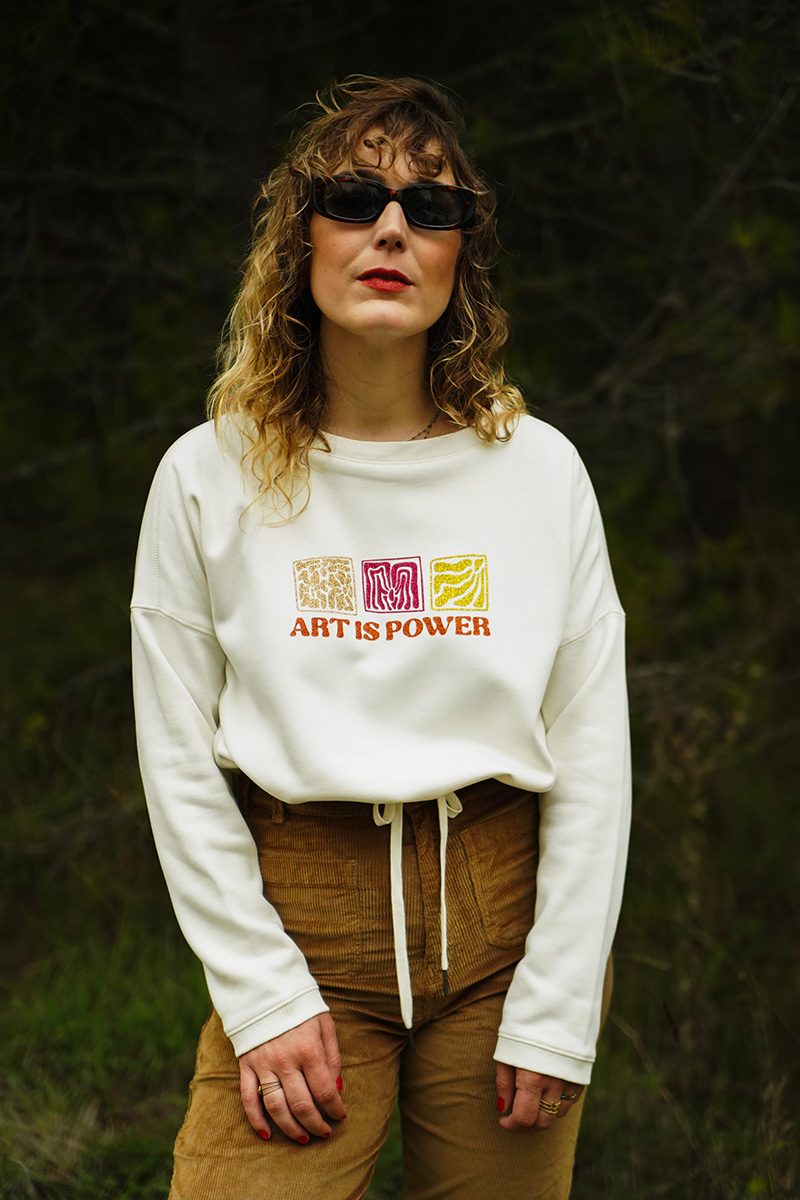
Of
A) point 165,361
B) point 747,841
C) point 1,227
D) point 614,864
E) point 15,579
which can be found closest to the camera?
point 614,864

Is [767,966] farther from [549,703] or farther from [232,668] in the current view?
[232,668]

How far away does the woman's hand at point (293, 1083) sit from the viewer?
1.52 meters

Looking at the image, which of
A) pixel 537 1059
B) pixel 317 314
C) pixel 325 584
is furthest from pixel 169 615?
pixel 537 1059

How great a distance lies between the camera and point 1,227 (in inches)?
116

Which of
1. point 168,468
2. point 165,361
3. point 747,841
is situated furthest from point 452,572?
point 747,841

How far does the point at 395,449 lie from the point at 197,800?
0.61 m

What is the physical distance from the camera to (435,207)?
5.40 ft

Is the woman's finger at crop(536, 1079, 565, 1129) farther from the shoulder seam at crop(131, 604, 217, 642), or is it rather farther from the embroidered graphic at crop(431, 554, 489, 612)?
the shoulder seam at crop(131, 604, 217, 642)

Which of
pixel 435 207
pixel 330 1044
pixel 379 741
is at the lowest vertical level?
pixel 330 1044

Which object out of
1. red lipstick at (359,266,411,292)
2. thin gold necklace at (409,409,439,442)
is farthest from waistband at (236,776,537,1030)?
red lipstick at (359,266,411,292)

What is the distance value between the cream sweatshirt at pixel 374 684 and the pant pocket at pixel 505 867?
51 millimetres

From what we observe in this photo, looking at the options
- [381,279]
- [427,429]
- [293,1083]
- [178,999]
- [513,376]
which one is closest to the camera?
[293,1083]

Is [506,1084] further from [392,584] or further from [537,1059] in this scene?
[392,584]

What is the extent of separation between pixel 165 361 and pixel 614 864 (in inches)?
83.6
